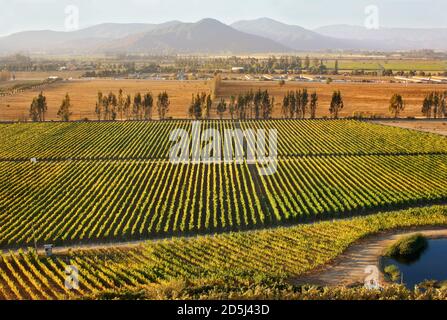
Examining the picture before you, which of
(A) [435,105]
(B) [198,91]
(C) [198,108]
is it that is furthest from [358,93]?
(C) [198,108]

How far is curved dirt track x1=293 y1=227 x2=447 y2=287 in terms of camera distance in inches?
895

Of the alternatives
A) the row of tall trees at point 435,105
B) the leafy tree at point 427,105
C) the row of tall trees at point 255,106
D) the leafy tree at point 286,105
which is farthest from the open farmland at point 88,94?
the row of tall trees at point 435,105

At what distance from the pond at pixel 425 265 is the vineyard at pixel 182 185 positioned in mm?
8229

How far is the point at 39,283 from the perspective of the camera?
23250mm

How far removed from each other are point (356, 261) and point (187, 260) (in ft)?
32.8

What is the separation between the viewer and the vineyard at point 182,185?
3198cm

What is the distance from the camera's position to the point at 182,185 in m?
40.9

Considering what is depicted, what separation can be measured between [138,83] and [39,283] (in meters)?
119

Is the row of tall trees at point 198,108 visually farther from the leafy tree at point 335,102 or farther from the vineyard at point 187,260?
the vineyard at point 187,260

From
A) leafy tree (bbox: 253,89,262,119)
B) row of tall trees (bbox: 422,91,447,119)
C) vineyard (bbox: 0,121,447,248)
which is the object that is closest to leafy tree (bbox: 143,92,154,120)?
vineyard (bbox: 0,121,447,248)

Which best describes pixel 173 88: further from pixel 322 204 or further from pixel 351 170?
pixel 322 204

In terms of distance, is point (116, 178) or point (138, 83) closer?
point (116, 178)

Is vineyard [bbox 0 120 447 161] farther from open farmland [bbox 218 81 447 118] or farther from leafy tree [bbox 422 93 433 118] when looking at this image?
open farmland [bbox 218 81 447 118]

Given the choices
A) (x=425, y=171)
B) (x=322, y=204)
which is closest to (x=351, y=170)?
(x=425, y=171)
